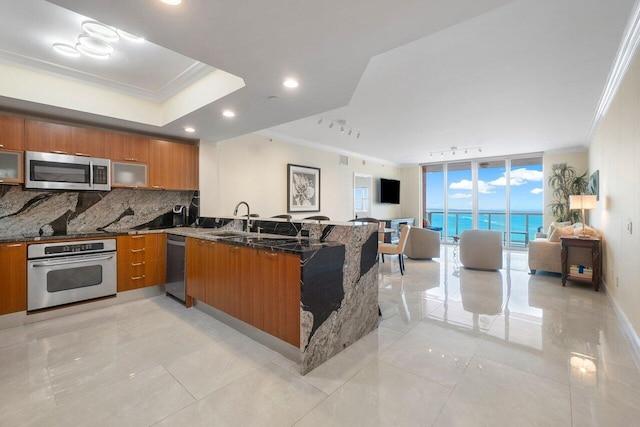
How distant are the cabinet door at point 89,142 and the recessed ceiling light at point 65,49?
108 cm

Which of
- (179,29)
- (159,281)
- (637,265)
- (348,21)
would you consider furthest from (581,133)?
(159,281)

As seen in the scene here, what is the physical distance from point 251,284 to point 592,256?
494 cm

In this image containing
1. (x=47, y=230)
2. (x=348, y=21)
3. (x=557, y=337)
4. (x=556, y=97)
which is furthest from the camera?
(x=556, y=97)

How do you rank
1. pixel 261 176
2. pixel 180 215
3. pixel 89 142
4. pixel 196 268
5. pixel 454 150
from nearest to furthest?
pixel 196 268 → pixel 89 142 → pixel 180 215 → pixel 261 176 → pixel 454 150

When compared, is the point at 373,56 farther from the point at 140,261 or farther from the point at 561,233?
the point at 561,233

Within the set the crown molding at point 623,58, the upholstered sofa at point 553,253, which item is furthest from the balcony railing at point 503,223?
the crown molding at point 623,58

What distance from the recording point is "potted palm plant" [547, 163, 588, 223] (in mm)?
6848

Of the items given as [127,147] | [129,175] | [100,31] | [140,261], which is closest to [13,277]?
[140,261]

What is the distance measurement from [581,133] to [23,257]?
29.7 ft

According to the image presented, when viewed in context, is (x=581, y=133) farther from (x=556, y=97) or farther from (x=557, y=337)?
(x=557, y=337)

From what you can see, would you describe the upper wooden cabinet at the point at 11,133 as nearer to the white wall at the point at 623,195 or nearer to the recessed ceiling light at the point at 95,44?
the recessed ceiling light at the point at 95,44

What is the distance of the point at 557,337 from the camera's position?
2662 millimetres

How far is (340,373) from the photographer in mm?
2133

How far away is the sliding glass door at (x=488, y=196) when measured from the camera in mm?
8102
